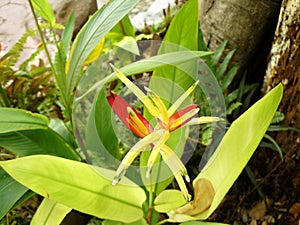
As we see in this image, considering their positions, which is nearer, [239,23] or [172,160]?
[172,160]

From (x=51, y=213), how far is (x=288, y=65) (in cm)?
68

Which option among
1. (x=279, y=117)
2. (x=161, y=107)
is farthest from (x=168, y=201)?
(x=279, y=117)

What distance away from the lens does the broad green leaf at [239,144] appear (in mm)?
Result: 801

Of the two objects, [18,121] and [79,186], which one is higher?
[18,121]

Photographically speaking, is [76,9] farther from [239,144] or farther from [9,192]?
[239,144]

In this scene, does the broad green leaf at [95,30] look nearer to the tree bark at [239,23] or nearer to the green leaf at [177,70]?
the green leaf at [177,70]

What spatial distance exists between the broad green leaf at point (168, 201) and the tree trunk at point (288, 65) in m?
0.46

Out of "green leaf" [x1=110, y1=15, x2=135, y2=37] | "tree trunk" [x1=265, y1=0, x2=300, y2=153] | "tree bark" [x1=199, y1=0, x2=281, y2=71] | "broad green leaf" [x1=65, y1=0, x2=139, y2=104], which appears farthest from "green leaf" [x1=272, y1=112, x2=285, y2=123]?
"green leaf" [x1=110, y1=15, x2=135, y2=37]

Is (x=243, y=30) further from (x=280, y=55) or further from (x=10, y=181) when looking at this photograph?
(x=10, y=181)

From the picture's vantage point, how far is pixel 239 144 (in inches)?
33.3

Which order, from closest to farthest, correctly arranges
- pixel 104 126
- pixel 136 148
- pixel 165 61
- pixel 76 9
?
pixel 136 148
pixel 165 61
pixel 104 126
pixel 76 9

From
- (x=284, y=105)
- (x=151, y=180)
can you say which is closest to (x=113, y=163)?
(x=151, y=180)

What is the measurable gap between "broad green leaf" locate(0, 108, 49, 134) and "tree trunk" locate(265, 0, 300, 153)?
615 millimetres

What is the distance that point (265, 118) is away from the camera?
31.7 inches
